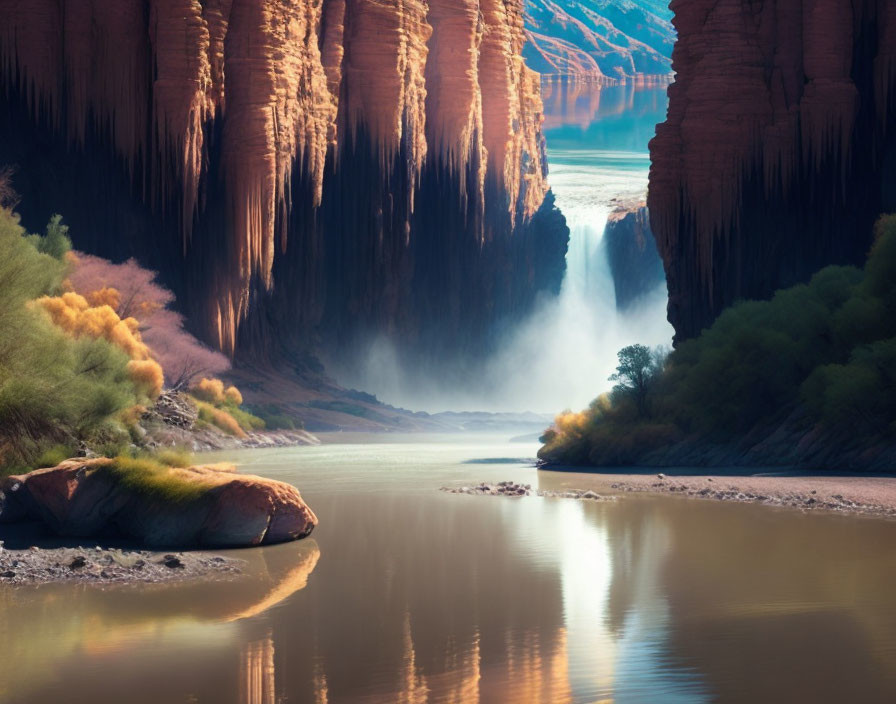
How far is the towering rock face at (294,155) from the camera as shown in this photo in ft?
256

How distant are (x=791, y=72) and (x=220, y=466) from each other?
3898cm

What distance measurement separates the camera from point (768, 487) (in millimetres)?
37031

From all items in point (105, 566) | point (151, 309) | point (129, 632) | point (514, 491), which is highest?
point (151, 309)

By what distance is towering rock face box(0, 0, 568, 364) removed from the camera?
256 ft

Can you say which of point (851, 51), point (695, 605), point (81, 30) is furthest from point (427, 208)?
point (695, 605)

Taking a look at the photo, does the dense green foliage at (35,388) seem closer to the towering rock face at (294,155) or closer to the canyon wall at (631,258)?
the towering rock face at (294,155)

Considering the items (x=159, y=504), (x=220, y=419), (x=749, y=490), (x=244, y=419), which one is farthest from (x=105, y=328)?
(x=159, y=504)

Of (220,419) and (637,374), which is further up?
(637,374)

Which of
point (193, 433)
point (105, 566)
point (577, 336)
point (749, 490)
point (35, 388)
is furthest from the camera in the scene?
point (577, 336)

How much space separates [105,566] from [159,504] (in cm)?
288

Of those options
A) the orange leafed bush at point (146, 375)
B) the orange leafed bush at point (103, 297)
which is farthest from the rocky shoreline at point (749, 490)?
the orange leafed bush at point (103, 297)

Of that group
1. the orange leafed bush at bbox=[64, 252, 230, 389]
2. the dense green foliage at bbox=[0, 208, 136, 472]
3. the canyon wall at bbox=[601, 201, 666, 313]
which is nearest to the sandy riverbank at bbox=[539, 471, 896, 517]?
the dense green foliage at bbox=[0, 208, 136, 472]

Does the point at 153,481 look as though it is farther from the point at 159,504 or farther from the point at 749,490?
the point at 749,490

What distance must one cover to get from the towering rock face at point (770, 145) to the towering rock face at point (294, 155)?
29.8 meters
